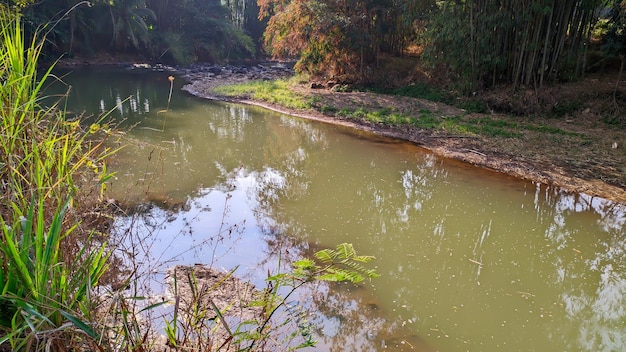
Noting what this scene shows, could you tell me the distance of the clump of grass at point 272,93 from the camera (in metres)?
11.8

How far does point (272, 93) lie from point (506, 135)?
7.22m

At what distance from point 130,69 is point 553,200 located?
63.6 feet

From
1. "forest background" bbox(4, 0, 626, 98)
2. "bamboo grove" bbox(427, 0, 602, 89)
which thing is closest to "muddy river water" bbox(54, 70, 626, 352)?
"forest background" bbox(4, 0, 626, 98)

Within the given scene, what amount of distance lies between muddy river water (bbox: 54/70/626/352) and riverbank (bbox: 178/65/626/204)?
18.2 inches

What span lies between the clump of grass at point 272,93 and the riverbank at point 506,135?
154 mm

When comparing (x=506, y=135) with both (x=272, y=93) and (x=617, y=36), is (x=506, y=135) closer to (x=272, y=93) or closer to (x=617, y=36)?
(x=617, y=36)

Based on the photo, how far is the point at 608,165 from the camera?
6.66 m

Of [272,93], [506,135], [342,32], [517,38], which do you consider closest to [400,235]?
[506,135]

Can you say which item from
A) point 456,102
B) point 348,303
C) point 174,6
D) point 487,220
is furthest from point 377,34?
point 174,6

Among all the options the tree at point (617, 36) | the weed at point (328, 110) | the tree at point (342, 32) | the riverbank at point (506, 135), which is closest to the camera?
the riverbank at point (506, 135)

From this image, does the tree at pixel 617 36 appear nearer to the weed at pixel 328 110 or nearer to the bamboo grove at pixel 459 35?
the bamboo grove at pixel 459 35

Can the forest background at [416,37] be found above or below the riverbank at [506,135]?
above

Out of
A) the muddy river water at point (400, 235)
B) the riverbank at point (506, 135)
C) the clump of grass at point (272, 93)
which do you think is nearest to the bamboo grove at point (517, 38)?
the riverbank at point (506, 135)

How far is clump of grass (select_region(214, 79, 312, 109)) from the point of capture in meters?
11.8
